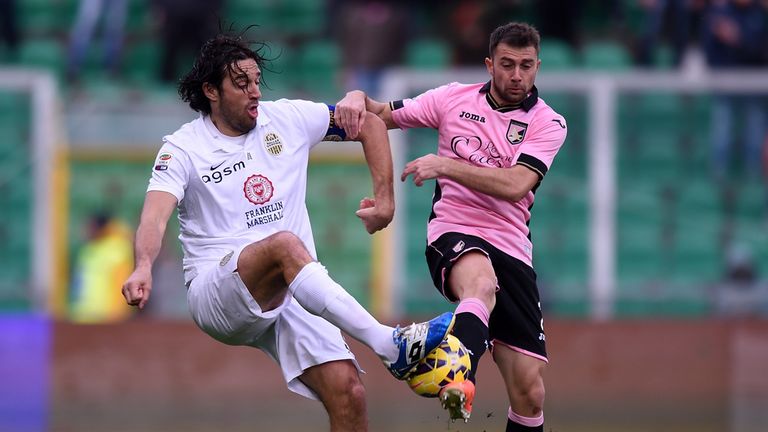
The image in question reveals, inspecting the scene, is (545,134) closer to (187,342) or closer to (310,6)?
(187,342)

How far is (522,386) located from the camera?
8117 millimetres

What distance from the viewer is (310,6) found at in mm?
16469

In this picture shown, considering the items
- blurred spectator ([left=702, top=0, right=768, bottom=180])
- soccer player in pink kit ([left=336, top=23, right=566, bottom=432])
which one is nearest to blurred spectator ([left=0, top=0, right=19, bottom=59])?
blurred spectator ([left=702, top=0, right=768, bottom=180])

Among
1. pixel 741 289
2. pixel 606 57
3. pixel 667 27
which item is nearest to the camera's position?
pixel 741 289

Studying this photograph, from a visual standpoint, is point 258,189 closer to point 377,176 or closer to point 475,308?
point 377,176

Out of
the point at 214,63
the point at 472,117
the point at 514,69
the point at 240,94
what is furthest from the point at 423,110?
the point at 214,63

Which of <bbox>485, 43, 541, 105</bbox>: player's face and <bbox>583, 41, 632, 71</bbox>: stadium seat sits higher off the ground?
<bbox>485, 43, 541, 105</bbox>: player's face

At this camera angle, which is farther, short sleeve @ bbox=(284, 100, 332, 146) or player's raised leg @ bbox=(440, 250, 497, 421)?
short sleeve @ bbox=(284, 100, 332, 146)

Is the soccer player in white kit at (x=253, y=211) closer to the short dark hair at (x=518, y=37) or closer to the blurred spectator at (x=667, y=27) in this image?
the short dark hair at (x=518, y=37)

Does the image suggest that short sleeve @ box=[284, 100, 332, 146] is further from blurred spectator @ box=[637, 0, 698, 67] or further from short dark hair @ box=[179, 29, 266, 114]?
blurred spectator @ box=[637, 0, 698, 67]

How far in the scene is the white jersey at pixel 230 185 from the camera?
7570 mm

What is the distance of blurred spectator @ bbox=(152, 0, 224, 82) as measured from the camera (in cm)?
1468

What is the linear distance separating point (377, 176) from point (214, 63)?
1038 millimetres

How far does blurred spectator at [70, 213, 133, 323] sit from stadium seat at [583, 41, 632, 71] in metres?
4.95
